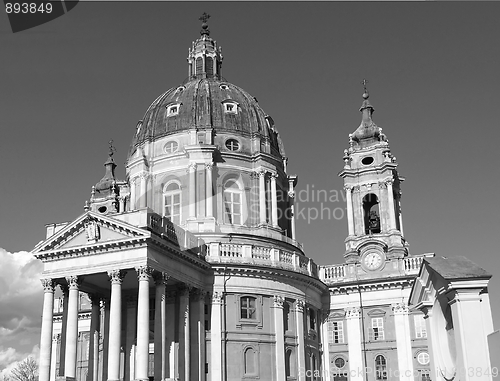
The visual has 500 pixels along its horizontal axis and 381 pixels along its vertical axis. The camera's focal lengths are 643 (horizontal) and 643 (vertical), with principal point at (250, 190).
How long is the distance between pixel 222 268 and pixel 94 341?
927 centimetres

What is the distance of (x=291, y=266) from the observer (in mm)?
Result: 45500

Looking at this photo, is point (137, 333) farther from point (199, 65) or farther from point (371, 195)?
point (199, 65)

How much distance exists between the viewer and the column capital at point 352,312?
5112cm

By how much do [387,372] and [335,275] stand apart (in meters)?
8.60

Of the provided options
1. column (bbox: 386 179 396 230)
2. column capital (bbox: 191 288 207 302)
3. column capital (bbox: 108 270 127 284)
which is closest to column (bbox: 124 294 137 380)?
column capital (bbox: 191 288 207 302)

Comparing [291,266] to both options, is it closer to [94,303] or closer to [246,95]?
[94,303]

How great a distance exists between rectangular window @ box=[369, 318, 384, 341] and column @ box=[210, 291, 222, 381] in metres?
15.2

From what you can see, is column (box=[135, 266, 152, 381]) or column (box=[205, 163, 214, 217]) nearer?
column (box=[135, 266, 152, 381])

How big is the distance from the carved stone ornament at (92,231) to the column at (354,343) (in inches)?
926

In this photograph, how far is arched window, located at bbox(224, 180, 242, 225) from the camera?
4897 centimetres

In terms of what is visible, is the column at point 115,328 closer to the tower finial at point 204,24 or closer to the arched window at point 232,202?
the arched window at point 232,202

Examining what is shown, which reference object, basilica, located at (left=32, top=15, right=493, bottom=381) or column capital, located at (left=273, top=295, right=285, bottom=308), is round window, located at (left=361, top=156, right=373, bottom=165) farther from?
column capital, located at (left=273, top=295, right=285, bottom=308)

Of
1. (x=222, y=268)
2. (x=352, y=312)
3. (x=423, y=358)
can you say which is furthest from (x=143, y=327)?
(x=423, y=358)

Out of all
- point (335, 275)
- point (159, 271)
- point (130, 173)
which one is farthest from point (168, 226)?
point (335, 275)
